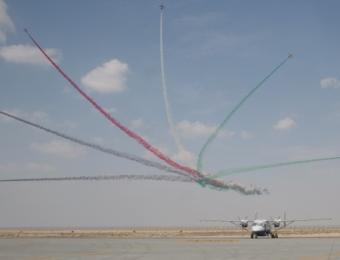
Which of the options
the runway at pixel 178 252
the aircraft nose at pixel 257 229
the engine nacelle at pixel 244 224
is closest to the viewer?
the runway at pixel 178 252

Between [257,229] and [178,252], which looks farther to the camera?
[257,229]

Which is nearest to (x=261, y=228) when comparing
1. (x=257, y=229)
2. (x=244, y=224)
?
(x=257, y=229)

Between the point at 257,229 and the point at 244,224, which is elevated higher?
the point at 244,224

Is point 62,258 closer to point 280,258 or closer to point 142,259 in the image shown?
point 142,259

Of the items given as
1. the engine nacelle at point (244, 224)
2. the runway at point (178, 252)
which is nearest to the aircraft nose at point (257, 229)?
the engine nacelle at point (244, 224)

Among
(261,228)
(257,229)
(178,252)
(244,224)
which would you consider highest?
(244,224)

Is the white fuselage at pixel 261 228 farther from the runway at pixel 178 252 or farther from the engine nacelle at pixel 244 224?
the runway at pixel 178 252

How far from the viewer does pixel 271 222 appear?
317 feet

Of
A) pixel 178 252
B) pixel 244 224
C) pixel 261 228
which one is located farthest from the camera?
pixel 244 224

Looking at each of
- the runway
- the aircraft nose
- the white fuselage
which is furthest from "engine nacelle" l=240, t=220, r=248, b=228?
the runway

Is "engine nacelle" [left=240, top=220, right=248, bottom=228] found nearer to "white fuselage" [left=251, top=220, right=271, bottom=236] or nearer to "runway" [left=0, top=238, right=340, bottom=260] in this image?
"white fuselage" [left=251, top=220, right=271, bottom=236]

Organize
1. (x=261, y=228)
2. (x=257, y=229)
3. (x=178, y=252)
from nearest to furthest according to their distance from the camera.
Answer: (x=178, y=252) → (x=257, y=229) → (x=261, y=228)

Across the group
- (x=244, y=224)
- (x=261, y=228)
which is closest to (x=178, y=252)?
(x=261, y=228)

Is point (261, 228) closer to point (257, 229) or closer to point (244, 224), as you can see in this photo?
point (257, 229)
